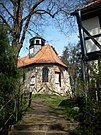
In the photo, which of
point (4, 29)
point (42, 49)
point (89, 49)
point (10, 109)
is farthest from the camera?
point (42, 49)

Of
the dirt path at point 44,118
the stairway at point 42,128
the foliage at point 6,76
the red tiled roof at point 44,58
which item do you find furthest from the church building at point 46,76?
the stairway at point 42,128

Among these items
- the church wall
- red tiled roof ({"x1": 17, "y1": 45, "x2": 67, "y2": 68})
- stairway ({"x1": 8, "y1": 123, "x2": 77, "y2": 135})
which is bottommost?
stairway ({"x1": 8, "y1": 123, "x2": 77, "y2": 135})

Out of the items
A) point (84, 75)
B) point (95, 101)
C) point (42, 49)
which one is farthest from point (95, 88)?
point (42, 49)

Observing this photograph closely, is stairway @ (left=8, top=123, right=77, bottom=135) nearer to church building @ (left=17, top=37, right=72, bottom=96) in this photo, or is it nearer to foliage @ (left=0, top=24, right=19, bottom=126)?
foliage @ (left=0, top=24, right=19, bottom=126)

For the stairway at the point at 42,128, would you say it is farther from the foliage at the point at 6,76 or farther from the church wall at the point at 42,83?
the church wall at the point at 42,83

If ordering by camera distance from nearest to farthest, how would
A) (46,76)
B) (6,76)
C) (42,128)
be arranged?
(42,128), (6,76), (46,76)

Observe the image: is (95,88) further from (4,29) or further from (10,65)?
(4,29)

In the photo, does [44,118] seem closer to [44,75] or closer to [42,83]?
[42,83]

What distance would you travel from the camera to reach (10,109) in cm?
872

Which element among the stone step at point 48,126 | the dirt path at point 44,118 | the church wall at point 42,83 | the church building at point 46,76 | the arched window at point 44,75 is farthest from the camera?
the arched window at point 44,75

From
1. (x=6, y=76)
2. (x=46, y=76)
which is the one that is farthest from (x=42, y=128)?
(x=46, y=76)

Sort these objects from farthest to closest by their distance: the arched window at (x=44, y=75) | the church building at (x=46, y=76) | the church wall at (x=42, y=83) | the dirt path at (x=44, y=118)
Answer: the arched window at (x=44, y=75)
the church building at (x=46, y=76)
the church wall at (x=42, y=83)
the dirt path at (x=44, y=118)

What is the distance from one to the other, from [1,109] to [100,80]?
11.4 ft

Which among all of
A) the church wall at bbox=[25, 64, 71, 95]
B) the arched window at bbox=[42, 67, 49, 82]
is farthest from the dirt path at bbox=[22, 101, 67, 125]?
the arched window at bbox=[42, 67, 49, 82]
